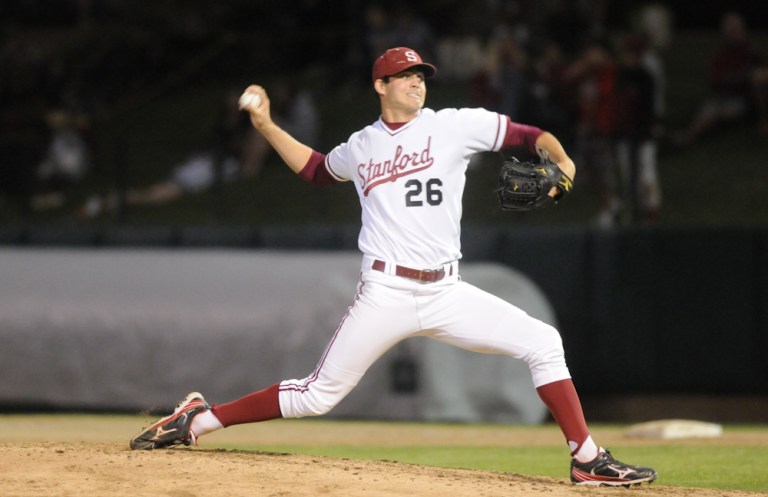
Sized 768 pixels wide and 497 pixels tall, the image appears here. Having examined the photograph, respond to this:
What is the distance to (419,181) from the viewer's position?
5473 mm

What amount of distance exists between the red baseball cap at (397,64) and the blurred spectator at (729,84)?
8.14 m

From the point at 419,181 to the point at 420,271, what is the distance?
1.24ft

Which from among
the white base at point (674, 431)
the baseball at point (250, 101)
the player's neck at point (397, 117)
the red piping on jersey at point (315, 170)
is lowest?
the white base at point (674, 431)

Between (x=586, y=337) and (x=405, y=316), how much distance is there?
6.12 m

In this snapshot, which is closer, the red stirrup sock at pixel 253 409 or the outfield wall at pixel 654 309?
the red stirrup sock at pixel 253 409

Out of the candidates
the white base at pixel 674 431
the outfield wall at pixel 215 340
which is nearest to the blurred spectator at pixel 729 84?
the outfield wall at pixel 215 340

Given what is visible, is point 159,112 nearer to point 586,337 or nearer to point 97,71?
point 97,71

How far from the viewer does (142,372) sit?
10.7 meters

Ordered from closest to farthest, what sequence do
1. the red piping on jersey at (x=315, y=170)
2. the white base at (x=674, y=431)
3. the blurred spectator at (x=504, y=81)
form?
1. the red piping on jersey at (x=315, y=170)
2. the white base at (x=674, y=431)
3. the blurred spectator at (x=504, y=81)

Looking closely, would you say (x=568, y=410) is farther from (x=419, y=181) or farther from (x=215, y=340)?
(x=215, y=340)

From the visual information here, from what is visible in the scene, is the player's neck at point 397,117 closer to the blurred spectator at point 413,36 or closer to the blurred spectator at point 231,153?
the blurred spectator at point 231,153

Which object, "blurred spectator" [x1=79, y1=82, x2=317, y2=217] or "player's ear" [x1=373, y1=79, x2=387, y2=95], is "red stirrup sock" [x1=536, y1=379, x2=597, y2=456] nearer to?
"player's ear" [x1=373, y1=79, x2=387, y2=95]

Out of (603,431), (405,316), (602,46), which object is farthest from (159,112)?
(405,316)

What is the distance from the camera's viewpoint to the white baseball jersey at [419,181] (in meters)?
5.46
